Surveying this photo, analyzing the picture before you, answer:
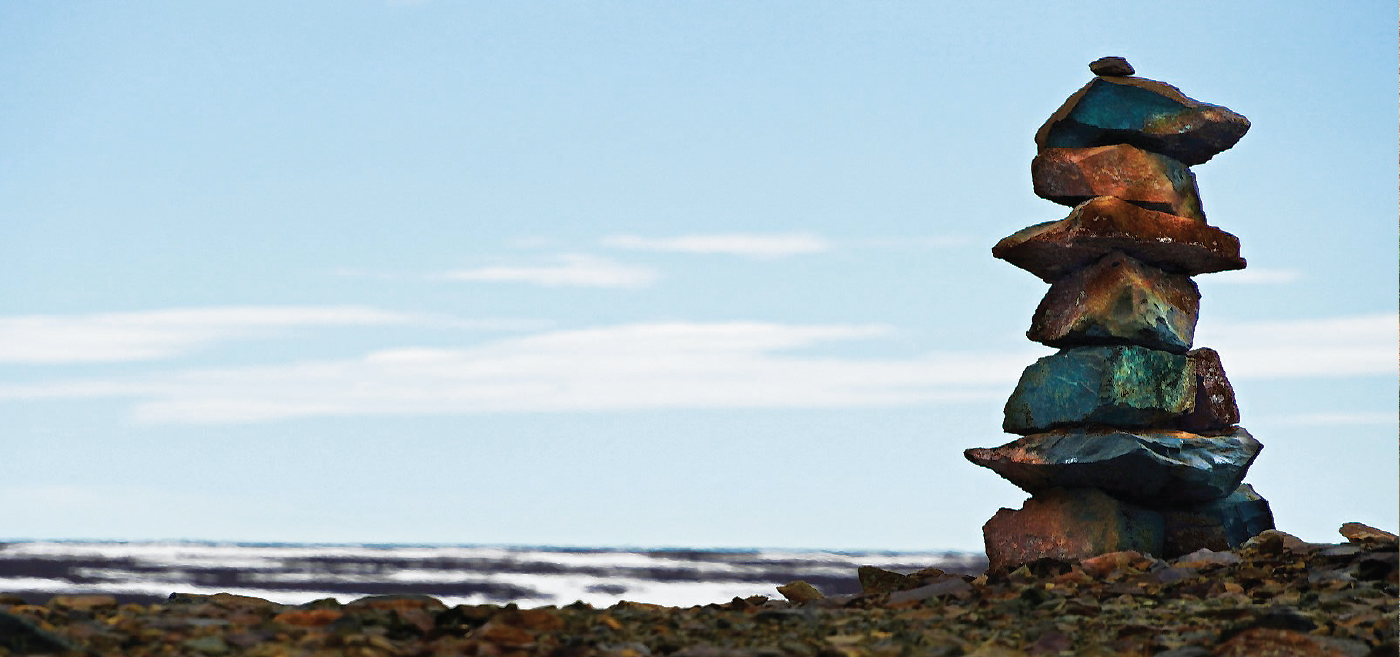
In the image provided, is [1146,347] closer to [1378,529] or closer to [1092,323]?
[1092,323]

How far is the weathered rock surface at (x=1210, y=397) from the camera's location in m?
14.1

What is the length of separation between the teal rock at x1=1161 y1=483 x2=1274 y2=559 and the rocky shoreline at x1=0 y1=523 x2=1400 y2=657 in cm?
281

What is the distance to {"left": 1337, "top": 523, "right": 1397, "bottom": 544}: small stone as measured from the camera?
479 inches

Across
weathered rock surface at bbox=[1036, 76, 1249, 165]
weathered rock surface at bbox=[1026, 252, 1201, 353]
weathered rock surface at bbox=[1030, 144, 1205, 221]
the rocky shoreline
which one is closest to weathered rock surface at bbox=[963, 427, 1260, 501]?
weathered rock surface at bbox=[1026, 252, 1201, 353]

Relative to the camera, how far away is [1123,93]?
561 inches

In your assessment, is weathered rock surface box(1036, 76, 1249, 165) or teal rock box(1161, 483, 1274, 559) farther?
weathered rock surface box(1036, 76, 1249, 165)

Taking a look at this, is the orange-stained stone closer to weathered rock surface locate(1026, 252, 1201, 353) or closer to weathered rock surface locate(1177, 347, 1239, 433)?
weathered rock surface locate(1026, 252, 1201, 353)

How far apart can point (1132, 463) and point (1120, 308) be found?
5.43 feet

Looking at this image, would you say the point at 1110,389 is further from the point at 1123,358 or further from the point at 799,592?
the point at 799,592

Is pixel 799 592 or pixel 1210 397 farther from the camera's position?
pixel 1210 397

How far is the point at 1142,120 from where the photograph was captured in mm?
14148

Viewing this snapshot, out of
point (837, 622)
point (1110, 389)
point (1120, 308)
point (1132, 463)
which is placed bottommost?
point (837, 622)

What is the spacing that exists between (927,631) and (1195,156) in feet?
27.5

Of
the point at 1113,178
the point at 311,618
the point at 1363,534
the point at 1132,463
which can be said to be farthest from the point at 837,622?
the point at 1113,178
